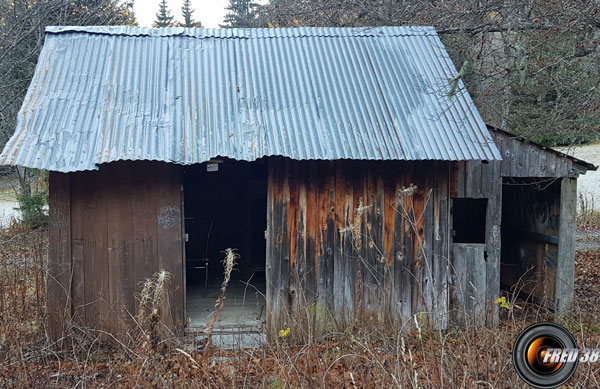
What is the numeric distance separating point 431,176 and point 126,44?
543 cm

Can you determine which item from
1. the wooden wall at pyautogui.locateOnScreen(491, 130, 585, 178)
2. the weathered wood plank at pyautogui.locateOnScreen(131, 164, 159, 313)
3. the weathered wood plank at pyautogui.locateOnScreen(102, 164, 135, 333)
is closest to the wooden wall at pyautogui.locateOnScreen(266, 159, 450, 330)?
the wooden wall at pyautogui.locateOnScreen(491, 130, 585, 178)

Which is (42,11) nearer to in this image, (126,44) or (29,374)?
(126,44)

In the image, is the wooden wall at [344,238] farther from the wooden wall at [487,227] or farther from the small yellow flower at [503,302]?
the small yellow flower at [503,302]

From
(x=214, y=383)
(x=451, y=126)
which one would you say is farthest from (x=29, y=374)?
(x=451, y=126)

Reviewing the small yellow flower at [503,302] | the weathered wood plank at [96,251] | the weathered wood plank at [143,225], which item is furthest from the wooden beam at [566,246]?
the weathered wood plank at [96,251]

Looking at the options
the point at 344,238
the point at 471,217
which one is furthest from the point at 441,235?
the point at 471,217

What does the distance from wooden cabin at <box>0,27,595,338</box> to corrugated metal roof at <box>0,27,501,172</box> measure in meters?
0.03

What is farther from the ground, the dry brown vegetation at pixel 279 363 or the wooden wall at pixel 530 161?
the wooden wall at pixel 530 161

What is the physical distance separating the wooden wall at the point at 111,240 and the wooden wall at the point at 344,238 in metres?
1.41

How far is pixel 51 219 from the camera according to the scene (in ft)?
20.8

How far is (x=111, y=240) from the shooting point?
21.2 ft

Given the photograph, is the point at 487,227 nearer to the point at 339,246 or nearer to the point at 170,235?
the point at 339,246

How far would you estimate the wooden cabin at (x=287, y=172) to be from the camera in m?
6.29

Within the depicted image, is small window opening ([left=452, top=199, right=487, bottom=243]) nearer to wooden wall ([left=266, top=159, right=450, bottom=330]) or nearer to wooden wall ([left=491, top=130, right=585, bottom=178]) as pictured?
wooden wall ([left=491, top=130, right=585, bottom=178])
